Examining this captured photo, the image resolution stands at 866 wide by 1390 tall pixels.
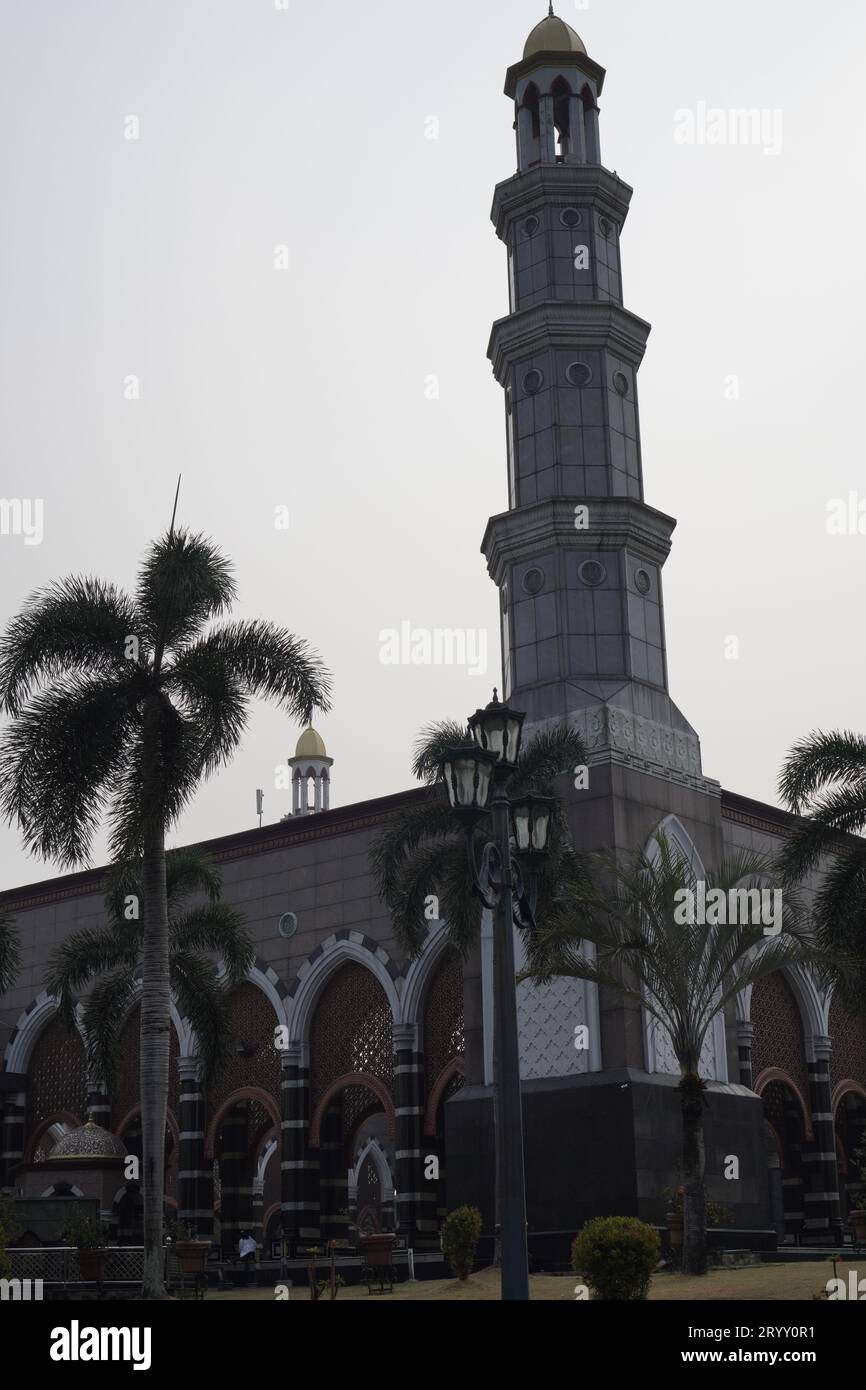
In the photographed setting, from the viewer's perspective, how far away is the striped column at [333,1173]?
146 ft

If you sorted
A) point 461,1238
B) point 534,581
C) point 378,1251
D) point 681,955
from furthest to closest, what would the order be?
point 534,581, point 378,1251, point 461,1238, point 681,955

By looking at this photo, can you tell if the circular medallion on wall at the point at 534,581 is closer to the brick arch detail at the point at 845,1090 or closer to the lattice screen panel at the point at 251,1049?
the lattice screen panel at the point at 251,1049

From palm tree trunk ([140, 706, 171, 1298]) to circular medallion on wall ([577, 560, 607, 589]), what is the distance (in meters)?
14.0

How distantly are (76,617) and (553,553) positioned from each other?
46.1 feet

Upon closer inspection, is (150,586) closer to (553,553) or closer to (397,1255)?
(553,553)

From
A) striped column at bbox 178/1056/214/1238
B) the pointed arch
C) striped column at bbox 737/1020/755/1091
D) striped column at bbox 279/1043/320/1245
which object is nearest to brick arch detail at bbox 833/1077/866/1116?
striped column at bbox 737/1020/755/1091

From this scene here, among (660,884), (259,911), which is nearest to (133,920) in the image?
(259,911)

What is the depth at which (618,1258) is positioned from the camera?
21812 mm

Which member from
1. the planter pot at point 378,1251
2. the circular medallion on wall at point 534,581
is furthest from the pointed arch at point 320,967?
the planter pot at point 378,1251

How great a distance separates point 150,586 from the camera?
28.9m

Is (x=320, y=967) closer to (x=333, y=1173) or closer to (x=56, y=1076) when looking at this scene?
(x=333, y=1173)

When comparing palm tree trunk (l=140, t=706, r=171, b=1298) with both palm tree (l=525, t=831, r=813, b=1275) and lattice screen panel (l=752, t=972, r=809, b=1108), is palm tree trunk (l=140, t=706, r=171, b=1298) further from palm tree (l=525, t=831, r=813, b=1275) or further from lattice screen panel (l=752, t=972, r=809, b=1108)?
lattice screen panel (l=752, t=972, r=809, b=1108)

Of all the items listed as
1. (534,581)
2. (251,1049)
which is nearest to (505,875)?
(534,581)

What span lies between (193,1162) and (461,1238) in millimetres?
19260
